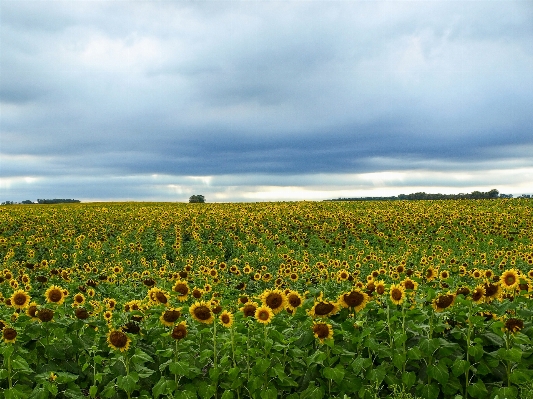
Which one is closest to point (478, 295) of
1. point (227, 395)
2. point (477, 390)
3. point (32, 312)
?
point (477, 390)

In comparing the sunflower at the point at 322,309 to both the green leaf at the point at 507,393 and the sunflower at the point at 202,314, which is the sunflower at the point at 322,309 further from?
the green leaf at the point at 507,393

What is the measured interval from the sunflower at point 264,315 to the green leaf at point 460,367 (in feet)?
7.46

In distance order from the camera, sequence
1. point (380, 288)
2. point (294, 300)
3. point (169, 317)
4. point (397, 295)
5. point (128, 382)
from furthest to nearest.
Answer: point (380, 288) < point (294, 300) < point (397, 295) < point (169, 317) < point (128, 382)

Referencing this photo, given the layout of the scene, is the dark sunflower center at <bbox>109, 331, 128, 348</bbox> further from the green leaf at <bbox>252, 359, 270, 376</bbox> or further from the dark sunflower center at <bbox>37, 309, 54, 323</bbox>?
the green leaf at <bbox>252, 359, 270, 376</bbox>

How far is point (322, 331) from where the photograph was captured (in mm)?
5816

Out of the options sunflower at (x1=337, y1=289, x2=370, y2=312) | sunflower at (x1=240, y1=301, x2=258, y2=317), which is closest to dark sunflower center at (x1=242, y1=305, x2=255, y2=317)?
sunflower at (x1=240, y1=301, x2=258, y2=317)

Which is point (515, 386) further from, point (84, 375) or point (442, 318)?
point (84, 375)

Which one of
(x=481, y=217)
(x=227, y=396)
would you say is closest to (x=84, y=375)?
(x=227, y=396)

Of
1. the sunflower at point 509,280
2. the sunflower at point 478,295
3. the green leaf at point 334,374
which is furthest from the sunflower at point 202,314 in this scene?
the sunflower at point 509,280

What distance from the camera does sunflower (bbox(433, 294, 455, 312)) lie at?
6.24 m

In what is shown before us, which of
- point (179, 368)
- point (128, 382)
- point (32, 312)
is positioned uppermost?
point (32, 312)

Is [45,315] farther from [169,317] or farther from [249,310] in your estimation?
[249,310]

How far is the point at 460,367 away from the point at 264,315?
2.42 metres

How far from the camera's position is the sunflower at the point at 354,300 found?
20.5ft
